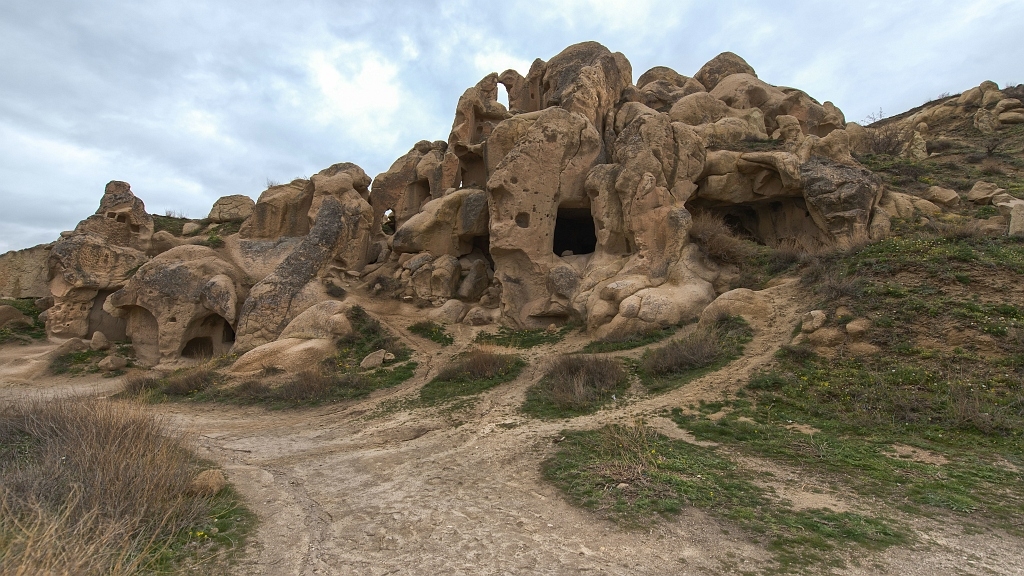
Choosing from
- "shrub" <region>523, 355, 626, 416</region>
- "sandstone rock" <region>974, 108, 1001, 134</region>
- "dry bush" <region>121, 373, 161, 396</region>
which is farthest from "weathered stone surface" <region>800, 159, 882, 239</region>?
"dry bush" <region>121, 373, 161, 396</region>

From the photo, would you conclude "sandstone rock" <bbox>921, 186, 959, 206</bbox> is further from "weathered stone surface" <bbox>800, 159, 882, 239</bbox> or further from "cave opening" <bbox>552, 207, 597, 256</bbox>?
"cave opening" <bbox>552, 207, 597, 256</bbox>

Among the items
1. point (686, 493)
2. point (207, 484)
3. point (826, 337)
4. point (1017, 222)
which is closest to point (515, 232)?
point (826, 337)

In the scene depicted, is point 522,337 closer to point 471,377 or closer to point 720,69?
point 471,377

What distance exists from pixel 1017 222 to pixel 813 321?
5.31 m

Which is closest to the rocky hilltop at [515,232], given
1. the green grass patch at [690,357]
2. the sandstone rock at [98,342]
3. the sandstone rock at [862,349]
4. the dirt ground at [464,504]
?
the sandstone rock at [98,342]

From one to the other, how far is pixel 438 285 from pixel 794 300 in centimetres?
940

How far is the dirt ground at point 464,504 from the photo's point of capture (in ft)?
12.1

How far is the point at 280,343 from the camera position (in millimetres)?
12461

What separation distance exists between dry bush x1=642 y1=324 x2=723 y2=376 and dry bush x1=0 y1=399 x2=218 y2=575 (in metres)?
6.95

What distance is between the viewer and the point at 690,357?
899 cm

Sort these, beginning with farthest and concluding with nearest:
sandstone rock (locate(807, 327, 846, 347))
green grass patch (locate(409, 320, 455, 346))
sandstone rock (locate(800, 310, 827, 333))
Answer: green grass patch (locate(409, 320, 455, 346)), sandstone rock (locate(800, 310, 827, 333)), sandstone rock (locate(807, 327, 846, 347))

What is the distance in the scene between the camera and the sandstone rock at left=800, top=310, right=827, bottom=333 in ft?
Answer: 28.5

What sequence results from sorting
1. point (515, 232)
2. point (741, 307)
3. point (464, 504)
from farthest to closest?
1. point (515, 232)
2. point (741, 307)
3. point (464, 504)

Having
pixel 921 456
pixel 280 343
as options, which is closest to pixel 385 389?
pixel 280 343
